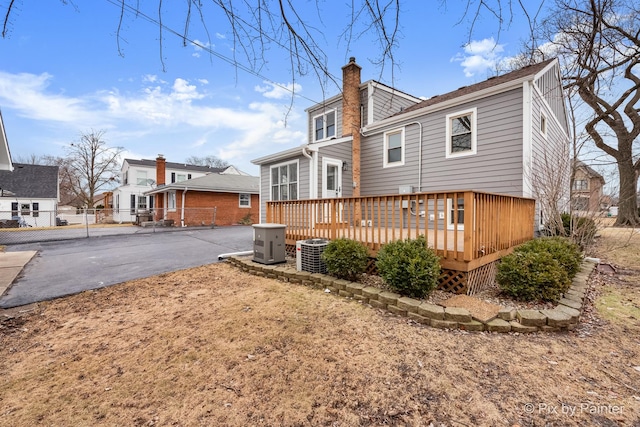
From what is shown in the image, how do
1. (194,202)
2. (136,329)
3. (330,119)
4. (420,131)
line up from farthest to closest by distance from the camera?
1. (194,202)
2. (330,119)
3. (420,131)
4. (136,329)

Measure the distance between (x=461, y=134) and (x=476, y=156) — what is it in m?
0.75

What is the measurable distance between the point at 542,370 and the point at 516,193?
16.7 ft

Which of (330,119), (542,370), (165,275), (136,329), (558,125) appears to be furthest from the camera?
(330,119)

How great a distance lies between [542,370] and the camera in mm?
2320

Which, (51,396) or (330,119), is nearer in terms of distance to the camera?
(51,396)

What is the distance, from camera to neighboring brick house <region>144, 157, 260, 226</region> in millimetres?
17047

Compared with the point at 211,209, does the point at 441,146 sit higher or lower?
higher

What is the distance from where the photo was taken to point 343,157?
30.0 feet

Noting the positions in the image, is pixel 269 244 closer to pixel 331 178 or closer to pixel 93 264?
pixel 331 178

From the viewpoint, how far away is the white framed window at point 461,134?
7.09m

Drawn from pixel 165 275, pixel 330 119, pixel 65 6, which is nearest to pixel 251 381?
pixel 65 6

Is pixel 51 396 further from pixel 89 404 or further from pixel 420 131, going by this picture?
pixel 420 131

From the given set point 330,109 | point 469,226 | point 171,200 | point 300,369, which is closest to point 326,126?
point 330,109

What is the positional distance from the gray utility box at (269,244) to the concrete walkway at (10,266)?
3947 millimetres
